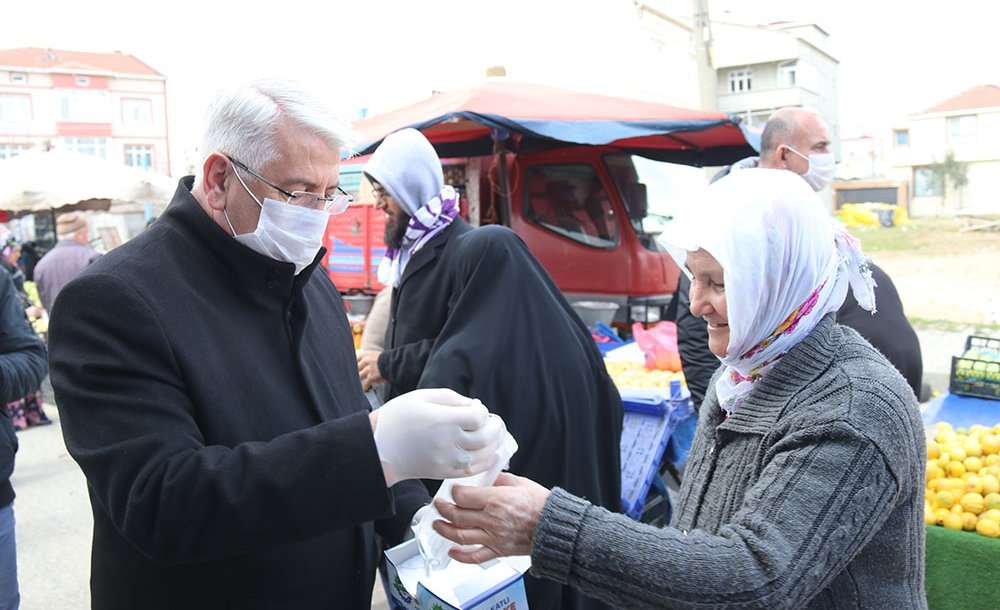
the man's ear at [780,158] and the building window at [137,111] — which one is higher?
the building window at [137,111]

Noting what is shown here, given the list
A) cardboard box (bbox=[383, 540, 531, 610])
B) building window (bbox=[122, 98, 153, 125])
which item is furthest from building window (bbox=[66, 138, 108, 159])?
cardboard box (bbox=[383, 540, 531, 610])

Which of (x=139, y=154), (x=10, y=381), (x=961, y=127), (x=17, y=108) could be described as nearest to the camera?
(x=10, y=381)

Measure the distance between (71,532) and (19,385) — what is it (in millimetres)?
Answer: 3062

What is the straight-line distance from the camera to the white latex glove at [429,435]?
4.09 feet

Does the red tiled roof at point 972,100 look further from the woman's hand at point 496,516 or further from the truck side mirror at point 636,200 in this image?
the woman's hand at point 496,516

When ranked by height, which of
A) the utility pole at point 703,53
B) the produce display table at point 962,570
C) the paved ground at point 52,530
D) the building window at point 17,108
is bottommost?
the paved ground at point 52,530

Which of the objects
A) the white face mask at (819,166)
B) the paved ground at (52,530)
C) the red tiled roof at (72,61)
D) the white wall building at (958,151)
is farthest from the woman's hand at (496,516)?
the red tiled roof at (72,61)

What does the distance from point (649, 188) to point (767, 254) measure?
642 centimetres

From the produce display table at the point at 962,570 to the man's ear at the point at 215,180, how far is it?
2808 millimetres

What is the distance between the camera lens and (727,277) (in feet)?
4.91

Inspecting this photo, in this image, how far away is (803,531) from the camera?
4.23ft

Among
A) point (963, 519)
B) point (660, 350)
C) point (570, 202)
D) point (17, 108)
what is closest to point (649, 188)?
point (570, 202)

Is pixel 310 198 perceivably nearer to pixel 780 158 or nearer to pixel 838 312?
pixel 838 312

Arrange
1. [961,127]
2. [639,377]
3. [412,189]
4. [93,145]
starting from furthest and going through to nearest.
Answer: [93,145], [961,127], [639,377], [412,189]
